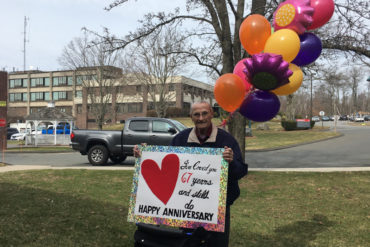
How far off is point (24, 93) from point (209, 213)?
83.3 meters

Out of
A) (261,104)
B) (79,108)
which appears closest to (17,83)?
(79,108)

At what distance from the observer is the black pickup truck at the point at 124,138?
12352 mm

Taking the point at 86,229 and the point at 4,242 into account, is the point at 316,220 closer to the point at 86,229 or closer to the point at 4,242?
the point at 86,229

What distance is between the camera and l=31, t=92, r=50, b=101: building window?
73.1 meters

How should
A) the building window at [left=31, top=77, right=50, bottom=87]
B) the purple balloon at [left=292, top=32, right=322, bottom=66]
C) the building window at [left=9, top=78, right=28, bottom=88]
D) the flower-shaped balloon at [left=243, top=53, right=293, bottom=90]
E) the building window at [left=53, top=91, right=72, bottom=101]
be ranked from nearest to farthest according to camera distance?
the flower-shaped balloon at [left=243, top=53, right=293, bottom=90]
the purple balloon at [left=292, top=32, right=322, bottom=66]
the building window at [left=53, top=91, right=72, bottom=101]
the building window at [left=31, top=77, right=50, bottom=87]
the building window at [left=9, top=78, right=28, bottom=88]

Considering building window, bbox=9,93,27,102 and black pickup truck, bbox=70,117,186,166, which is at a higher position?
building window, bbox=9,93,27,102

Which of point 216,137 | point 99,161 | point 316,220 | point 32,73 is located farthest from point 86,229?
point 32,73

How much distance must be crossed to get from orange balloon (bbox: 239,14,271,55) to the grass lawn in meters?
2.84

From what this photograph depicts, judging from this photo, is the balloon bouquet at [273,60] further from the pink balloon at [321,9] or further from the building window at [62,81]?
the building window at [62,81]

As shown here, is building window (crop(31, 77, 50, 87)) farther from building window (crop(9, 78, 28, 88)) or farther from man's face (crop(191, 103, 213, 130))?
man's face (crop(191, 103, 213, 130))

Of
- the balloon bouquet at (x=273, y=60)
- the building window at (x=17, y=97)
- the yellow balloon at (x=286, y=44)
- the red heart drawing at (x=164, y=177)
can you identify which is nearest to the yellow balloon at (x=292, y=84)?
the balloon bouquet at (x=273, y=60)

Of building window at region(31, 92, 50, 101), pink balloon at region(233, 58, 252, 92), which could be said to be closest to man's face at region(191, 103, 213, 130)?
pink balloon at region(233, 58, 252, 92)

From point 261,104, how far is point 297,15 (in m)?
1.26

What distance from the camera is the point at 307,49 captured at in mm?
4066
